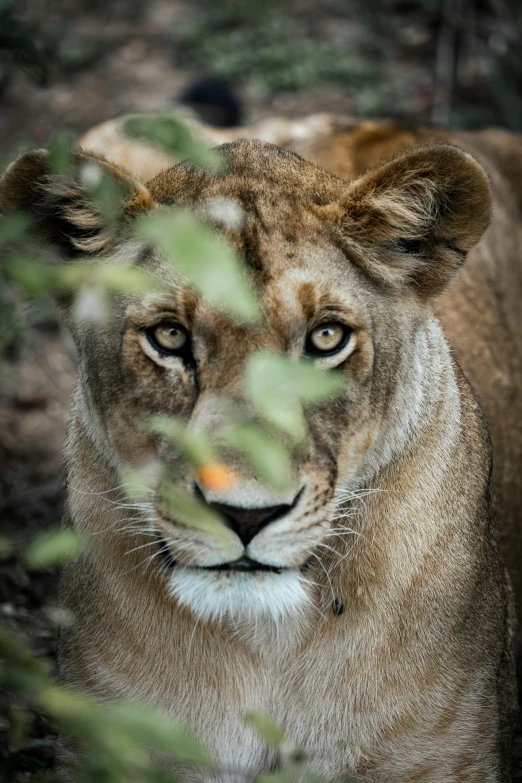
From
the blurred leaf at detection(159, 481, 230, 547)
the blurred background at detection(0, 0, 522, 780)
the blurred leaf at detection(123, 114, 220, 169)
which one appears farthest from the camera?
the blurred background at detection(0, 0, 522, 780)

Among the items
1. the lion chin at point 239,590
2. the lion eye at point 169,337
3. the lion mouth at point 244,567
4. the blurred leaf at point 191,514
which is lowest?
the lion chin at point 239,590

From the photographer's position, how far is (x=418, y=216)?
286 centimetres

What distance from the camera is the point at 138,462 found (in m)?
2.73

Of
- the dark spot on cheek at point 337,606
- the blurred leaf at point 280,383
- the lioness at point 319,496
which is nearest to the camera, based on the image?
the blurred leaf at point 280,383

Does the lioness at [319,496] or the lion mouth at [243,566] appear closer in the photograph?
the lion mouth at [243,566]

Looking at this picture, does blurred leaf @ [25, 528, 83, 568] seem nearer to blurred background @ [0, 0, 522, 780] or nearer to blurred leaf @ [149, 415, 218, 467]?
blurred leaf @ [149, 415, 218, 467]

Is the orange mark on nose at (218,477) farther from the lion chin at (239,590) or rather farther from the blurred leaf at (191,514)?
the lion chin at (239,590)

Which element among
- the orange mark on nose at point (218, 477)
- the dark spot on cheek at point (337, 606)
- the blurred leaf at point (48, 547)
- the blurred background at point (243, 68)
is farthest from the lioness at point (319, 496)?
the blurred background at point (243, 68)

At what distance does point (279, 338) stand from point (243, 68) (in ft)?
23.2

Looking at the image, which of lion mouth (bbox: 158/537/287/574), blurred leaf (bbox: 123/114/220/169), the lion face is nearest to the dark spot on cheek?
the lion face

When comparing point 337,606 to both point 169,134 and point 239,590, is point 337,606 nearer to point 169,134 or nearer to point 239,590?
point 239,590

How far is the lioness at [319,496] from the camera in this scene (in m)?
2.56

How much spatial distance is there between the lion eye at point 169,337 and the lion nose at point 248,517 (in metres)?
0.47

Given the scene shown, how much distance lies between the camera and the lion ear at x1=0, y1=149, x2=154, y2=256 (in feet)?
8.63
